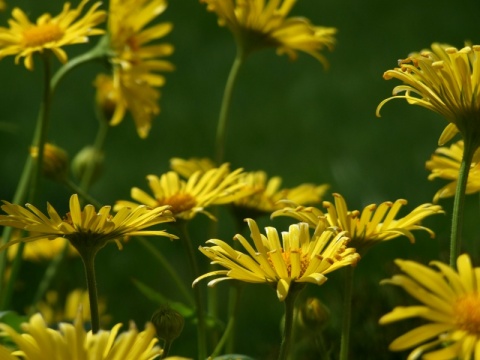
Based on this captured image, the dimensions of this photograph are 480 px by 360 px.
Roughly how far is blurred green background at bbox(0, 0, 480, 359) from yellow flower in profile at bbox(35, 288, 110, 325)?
0.77 feet

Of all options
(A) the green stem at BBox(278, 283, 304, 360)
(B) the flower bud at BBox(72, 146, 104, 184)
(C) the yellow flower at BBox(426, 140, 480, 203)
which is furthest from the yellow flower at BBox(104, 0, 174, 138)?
(A) the green stem at BBox(278, 283, 304, 360)

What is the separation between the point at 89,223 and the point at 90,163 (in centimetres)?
70

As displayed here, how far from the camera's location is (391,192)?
2.60 meters

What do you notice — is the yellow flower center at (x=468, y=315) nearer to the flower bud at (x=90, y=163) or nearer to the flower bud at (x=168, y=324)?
the flower bud at (x=168, y=324)

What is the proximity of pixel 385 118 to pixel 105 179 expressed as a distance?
844 millimetres

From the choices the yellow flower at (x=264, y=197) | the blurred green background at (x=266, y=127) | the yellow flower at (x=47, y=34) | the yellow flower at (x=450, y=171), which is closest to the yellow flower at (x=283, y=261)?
the yellow flower at (x=450, y=171)

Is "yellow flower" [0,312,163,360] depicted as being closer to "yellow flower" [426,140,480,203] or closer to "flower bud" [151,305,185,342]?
"flower bud" [151,305,185,342]

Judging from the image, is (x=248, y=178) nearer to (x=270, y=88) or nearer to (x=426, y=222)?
(x=426, y=222)

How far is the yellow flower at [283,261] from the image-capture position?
904 millimetres

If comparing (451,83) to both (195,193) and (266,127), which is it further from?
(266,127)

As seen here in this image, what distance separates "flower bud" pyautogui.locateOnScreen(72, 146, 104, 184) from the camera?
1698 millimetres

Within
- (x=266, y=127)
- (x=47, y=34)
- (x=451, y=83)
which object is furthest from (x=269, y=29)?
(x=266, y=127)

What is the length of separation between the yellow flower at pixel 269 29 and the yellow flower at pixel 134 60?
13 centimetres

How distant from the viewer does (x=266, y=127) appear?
9.59 ft
